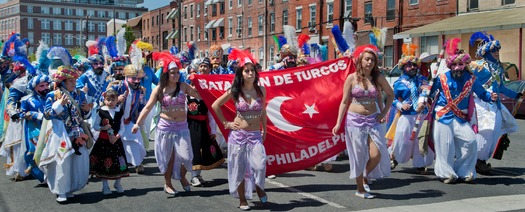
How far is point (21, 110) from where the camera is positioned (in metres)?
8.02

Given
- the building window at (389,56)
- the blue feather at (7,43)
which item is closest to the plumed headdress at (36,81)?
the blue feather at (7,43)

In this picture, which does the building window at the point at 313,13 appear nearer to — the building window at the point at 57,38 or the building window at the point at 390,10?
the building window at the point at 390,10

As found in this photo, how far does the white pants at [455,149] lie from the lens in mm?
8172

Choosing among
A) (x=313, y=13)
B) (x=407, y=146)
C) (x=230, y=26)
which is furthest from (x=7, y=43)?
(x=230, y=26)

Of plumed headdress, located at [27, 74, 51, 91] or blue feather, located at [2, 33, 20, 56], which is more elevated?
blue feather, located at [2, 33, 20, 56]

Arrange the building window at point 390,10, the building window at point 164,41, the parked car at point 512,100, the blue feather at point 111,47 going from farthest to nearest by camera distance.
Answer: the building window at point 164,41 → the building window at point 390,10 → the parked car at point 512,100 → the blue feather at point 111,47

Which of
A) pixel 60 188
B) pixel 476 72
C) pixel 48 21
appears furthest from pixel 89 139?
pixel 48 21

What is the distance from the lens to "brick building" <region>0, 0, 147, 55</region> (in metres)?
120

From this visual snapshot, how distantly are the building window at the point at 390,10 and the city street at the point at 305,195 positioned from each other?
28.7 m

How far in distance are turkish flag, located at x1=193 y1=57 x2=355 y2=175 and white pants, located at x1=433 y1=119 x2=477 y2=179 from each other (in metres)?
1.34

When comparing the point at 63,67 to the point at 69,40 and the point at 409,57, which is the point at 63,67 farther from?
the point at 69,40

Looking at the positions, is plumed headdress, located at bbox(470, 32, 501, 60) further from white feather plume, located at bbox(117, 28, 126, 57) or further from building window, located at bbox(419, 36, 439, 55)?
building window, located at bbox(419, 36, 439, 55)

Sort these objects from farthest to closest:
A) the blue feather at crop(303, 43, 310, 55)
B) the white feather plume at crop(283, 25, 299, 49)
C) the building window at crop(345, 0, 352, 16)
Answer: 1. the building window at crop(345, 0, 352, 16)
2. the blue feather at crop(303, 43, 310, 55)
3. the white feather plume at crop(283, 25, 299, 49)

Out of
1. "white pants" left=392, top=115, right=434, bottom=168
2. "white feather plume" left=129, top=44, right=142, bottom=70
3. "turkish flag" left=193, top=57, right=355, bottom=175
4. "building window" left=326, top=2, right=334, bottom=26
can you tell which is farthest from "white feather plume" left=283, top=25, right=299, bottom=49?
"building window" left=326, top=2, right=334, bottom=26
